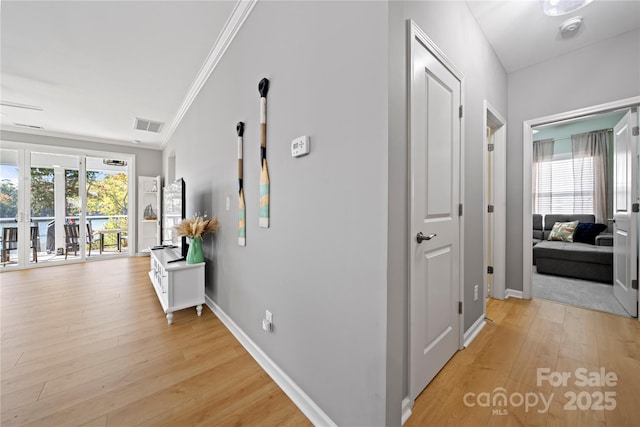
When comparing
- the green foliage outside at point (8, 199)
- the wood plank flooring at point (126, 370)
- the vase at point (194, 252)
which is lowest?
the wood plank flooring at point (126, 370)

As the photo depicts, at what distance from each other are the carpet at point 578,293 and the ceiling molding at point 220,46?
4.21m

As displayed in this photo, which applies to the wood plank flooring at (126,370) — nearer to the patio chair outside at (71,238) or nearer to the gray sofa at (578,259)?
the patio chair outside at (71,238)

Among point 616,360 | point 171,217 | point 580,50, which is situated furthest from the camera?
point 171,217

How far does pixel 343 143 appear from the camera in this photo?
1.12 m

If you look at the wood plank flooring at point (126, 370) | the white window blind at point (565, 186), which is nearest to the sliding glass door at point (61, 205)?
the wood plank flooring at point (126, 370)

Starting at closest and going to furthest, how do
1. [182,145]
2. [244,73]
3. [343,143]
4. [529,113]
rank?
[343,143] < [244,73] < [529,113] < [182,145]

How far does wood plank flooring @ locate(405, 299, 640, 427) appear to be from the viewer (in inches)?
49.1

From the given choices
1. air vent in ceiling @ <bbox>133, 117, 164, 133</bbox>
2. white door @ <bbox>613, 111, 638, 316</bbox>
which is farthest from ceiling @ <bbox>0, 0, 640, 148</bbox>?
white door @ <bbox>613, 111, 638, 316</bbox>

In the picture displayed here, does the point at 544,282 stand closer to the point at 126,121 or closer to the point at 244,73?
the point at 244,73

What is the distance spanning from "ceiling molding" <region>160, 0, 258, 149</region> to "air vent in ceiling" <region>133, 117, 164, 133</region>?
107 centimetres

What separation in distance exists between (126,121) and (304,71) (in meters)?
4.61

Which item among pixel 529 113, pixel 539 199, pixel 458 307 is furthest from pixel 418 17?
pixel 539 199

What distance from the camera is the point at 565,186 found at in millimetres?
4906

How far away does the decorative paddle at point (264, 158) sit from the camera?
1.66 metres
